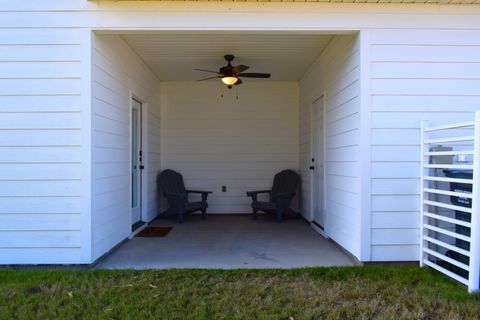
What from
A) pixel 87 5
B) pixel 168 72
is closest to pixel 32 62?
pixel 87 5

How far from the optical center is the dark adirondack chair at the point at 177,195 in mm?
6262

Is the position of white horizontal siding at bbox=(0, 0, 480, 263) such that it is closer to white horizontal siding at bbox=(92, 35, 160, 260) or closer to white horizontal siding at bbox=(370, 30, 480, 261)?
white horizontal siding at bbox=(370, 30, 480, 261)

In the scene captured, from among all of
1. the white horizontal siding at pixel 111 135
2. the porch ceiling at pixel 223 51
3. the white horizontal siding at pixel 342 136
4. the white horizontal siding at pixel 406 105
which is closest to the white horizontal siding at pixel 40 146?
the white horizontal siding at pixel 111 135

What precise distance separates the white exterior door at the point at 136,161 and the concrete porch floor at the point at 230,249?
54 cm

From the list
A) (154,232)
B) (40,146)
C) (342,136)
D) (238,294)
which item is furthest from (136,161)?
(238,294)

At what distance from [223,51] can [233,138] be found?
2307 mm

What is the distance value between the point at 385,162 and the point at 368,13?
1.51m

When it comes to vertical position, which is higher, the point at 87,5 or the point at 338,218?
the point at 87,5

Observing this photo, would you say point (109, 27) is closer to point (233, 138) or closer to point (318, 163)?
point (318, 163)

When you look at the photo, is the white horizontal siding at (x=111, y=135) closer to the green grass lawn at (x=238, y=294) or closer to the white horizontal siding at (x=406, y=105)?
the green grass lawn at (x=238, y=294)

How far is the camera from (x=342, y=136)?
4.36 metres

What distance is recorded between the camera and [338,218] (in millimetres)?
4547

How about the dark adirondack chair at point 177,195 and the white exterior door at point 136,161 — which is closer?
the white exterior door at point 136,161

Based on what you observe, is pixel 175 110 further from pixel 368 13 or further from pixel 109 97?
pixel 368 13
